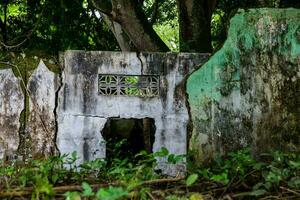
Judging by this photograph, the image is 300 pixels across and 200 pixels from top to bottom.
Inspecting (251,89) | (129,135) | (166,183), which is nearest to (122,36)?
(129,135)

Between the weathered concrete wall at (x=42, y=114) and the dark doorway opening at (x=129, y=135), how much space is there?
663mm

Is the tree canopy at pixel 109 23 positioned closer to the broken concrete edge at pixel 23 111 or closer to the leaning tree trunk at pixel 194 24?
the leaning tree trunk at pixel 194 24

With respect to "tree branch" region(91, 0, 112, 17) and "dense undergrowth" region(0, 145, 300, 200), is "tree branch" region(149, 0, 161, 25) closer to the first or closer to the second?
"tree branch" region(91, 0, 112, 17)

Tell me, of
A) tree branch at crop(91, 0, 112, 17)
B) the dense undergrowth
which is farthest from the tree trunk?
the dense undergrowth

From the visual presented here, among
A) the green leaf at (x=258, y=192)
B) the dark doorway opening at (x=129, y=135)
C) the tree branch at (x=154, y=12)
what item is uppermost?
the tree branch at (x=154, y=12)

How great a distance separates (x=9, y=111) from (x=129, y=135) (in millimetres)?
1746

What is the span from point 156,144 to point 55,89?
1.36 m

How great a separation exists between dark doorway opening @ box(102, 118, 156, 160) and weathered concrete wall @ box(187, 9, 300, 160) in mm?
1003

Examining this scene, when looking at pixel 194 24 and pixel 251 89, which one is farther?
pixel 194 24

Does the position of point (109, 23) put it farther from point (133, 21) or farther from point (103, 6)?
point (103, 6)

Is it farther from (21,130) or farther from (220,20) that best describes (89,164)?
(220,20)

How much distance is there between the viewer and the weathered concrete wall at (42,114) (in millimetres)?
6410

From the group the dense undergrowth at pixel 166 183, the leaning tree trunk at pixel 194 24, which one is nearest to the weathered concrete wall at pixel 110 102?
the leaning tree trunk at pixel 194 24

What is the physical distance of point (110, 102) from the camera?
6.45m
